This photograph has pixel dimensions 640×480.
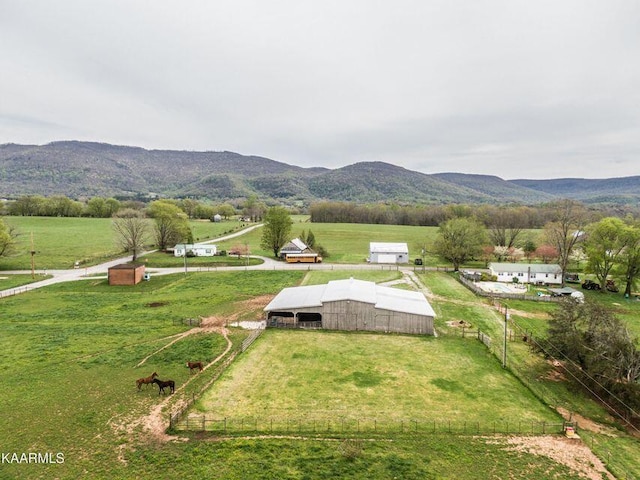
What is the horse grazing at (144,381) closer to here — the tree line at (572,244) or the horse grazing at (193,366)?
the horse grazing at (193,366)

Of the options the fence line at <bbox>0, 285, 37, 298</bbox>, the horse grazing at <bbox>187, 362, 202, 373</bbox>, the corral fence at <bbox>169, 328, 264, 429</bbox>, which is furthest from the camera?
the fence line at <bbox>0, 285, 37, 298</bbox>

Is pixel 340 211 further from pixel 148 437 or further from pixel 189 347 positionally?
pixel 148 437

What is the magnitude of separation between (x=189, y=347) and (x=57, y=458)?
45.0ft

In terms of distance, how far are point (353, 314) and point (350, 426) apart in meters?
15.9

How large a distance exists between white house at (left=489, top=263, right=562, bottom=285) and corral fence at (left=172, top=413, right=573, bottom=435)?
42082 millimetres

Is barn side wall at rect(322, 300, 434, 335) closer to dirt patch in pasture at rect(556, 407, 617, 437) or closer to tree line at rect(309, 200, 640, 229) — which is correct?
dirt patch in pasture at rect(556, 407, 617, 437)

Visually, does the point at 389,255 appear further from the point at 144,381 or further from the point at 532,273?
the point at 144,381

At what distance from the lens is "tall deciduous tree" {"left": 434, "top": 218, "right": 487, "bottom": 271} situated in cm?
6494

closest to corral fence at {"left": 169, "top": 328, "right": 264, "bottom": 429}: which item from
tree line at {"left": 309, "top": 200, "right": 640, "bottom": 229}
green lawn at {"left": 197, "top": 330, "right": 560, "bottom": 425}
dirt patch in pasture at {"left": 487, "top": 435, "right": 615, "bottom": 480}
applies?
green lawn at {"left": 197, "top": 330, "right": 560, "bottom": 425}

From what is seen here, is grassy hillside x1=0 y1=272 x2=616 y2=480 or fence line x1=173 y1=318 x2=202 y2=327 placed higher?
fence line x1=173 y1=318 x2=202 y2=327

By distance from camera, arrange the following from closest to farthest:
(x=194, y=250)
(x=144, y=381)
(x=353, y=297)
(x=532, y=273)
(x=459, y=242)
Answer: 1. (x=144, y=381)
2. (x=353, y=297)
3. (x=532, y=273)
4. (x=459, y=242)
5. (x=194, y=250)

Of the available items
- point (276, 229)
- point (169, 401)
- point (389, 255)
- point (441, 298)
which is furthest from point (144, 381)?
point (276, 229)

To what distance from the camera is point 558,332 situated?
1090 inches

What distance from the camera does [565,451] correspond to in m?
18.2
